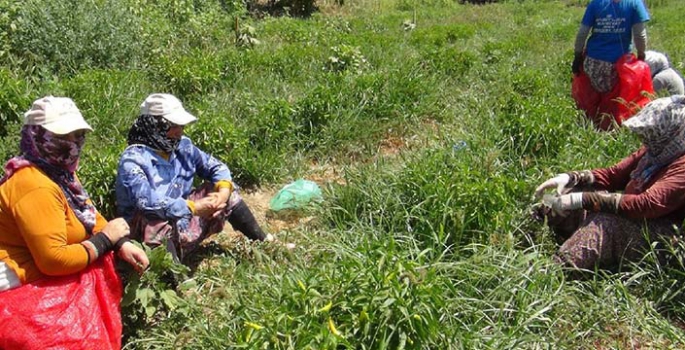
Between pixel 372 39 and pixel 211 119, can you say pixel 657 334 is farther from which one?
pixel 372 39

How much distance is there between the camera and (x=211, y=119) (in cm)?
495

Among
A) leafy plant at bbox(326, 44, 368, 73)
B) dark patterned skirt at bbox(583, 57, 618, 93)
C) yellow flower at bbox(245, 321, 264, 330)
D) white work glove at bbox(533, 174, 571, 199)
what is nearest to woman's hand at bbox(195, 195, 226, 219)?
yellow flower at bbox(245, 321, 264, 330)

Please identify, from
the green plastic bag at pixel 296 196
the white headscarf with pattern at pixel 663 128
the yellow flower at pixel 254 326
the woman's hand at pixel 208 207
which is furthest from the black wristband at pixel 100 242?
the white headscarf with pattern at pixel 663 128

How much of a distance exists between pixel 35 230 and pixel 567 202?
2722 mm

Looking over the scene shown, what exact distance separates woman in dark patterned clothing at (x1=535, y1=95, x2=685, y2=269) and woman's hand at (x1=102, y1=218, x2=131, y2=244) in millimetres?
2312

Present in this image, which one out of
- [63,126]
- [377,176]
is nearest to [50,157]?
[63,126]

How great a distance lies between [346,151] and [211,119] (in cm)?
125

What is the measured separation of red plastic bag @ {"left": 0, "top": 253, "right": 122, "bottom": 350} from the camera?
2660mm

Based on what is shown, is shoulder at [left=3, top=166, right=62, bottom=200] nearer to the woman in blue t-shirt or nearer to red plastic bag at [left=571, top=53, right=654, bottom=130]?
red plastic bag at [left=571, top=53, right=654, bottom=130]

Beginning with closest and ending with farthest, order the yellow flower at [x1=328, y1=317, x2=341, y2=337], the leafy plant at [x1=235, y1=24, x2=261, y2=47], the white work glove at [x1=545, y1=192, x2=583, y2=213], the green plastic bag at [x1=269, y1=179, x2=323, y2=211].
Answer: the yellow flower at [x1=328, y1=317, x2=341, y2=337] < the white work glove at [x1=545, y1=192, x2=583, y2=213] < the green plastic bag at [x1=269, y1=179, x2=323, y2=211] < the leafy plant at [x1=235, y1=24, x2=261, y2=47]

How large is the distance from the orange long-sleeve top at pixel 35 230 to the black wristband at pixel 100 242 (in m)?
0.08

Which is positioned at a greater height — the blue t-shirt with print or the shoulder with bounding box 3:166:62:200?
the shoulder with bounding box 3:166:62:200

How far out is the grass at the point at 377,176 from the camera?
9.45 feet

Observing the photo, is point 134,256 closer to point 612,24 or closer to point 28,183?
point 28,183
